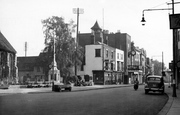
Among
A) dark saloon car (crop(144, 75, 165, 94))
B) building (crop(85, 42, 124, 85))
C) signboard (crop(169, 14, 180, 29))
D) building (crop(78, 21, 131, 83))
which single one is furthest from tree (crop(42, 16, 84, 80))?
signboard (crop(169, 14, 180, 29))

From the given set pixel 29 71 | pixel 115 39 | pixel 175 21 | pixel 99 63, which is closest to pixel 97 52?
pixel 99 63

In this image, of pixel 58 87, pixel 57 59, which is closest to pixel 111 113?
pixel 58 87

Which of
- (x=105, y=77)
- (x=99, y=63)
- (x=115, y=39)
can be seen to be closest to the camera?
(x=99, y=63)

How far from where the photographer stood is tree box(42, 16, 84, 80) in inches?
2108

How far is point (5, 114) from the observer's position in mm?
10805

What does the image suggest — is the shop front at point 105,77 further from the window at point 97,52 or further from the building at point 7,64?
the building at point 7,64

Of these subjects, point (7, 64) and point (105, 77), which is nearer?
point (7, 64)

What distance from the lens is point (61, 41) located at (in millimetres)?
53781

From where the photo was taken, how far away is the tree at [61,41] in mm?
53531

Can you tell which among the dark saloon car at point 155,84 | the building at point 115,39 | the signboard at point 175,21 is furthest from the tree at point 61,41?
the signboard at point 175,21

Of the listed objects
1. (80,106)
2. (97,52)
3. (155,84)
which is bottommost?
(80,106)

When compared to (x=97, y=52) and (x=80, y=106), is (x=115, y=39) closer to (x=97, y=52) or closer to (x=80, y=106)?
(x=97, y=52)

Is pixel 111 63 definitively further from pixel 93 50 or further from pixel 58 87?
pixel 58 87

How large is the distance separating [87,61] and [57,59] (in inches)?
427
